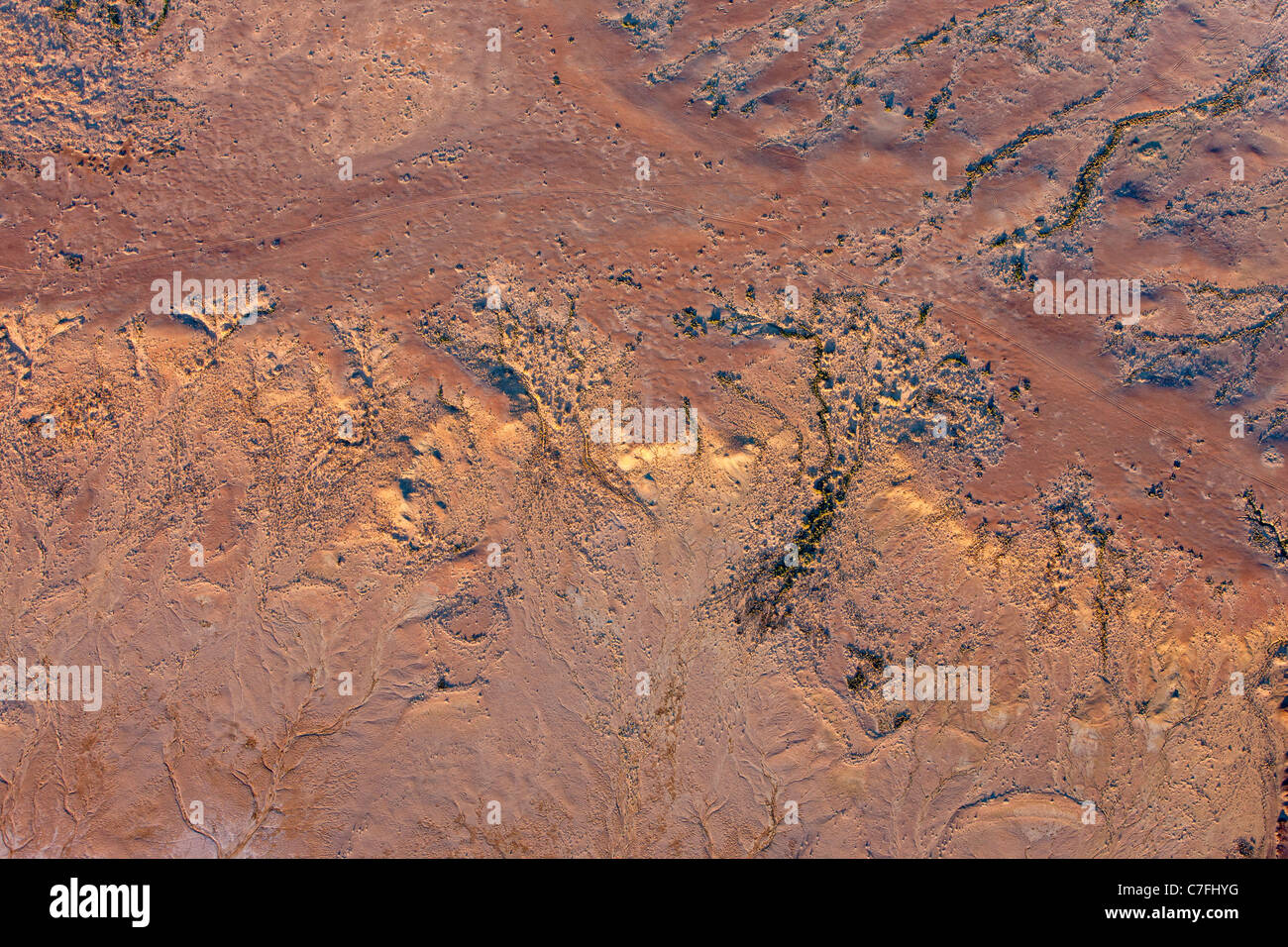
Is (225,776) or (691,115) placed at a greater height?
(691,115)

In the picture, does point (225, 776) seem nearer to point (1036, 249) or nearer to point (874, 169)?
point (874, 169)

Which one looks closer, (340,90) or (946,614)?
(946,614)

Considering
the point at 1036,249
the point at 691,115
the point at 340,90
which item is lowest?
the point at 1036,249

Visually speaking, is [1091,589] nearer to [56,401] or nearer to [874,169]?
[874,169]

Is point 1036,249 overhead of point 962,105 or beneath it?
beneath

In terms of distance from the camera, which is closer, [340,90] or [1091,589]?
[1091,589]

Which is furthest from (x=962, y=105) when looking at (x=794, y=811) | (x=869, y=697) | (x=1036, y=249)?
(x=794, y=811)
